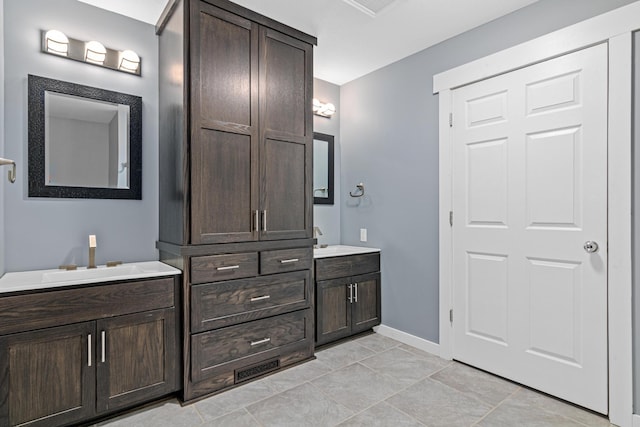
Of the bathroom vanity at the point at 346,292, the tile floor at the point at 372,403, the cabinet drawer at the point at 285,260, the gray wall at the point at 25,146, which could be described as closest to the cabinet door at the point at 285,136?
the cabinet drawer at the point at 285,260

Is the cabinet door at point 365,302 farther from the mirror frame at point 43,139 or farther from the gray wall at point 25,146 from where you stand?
the mirror frame at point 43,139

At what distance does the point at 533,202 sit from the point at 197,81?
7.34 feet

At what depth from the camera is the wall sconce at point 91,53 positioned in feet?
6.95

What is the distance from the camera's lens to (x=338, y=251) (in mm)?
3188

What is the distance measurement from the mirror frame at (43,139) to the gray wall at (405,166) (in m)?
1.98

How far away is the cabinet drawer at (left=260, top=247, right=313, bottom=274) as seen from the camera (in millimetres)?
2359

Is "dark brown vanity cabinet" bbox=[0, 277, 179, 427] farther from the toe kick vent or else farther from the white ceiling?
the white ceiling

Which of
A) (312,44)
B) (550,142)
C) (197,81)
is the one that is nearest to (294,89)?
(312,44)

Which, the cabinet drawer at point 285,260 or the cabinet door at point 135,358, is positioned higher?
the cabinet drawer at point 285,260

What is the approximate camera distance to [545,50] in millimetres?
2121

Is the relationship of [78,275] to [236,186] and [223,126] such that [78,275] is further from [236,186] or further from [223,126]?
[223,126]

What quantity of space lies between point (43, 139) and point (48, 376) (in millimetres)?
1373

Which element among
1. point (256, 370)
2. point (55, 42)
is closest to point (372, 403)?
point (256, 370)

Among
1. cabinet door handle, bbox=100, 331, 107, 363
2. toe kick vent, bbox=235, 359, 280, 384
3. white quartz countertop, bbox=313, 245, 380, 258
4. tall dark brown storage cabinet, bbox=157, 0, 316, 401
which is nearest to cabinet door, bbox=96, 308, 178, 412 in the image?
cabinet door handle, bbox=100, 331, 107, 363
